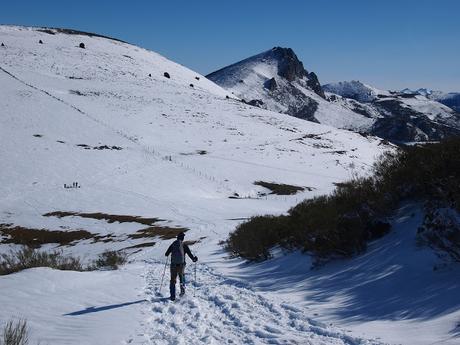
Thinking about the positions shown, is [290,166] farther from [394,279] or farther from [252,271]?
[394,279]

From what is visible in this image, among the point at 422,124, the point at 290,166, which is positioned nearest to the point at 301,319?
the point at 290,166

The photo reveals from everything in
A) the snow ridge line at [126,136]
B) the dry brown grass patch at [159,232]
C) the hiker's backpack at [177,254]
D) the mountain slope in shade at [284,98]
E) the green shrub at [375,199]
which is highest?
the mountain slope in shade at [284,98]

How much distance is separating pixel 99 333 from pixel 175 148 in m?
49.5

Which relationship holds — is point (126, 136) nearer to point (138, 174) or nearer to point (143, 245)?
point (138, 174)

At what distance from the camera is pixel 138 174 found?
146 ft

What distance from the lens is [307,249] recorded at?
12.2m

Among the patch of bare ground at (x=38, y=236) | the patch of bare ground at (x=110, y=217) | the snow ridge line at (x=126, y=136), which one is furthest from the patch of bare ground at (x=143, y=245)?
the snow ridge line at (x=126, y=136)

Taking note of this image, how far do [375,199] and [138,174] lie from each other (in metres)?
35.0

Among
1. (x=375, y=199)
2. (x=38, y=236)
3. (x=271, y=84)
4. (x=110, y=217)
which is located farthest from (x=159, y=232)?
(x=271, y=84)

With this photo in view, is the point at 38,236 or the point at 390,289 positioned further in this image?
the point at 38,236

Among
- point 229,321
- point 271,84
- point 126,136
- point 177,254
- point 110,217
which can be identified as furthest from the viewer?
point 271,84

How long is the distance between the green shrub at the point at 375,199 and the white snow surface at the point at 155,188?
0.76 m

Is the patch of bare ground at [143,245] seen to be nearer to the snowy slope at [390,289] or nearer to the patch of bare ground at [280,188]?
the snowy slope at [390,289]

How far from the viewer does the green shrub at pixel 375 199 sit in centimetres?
984
